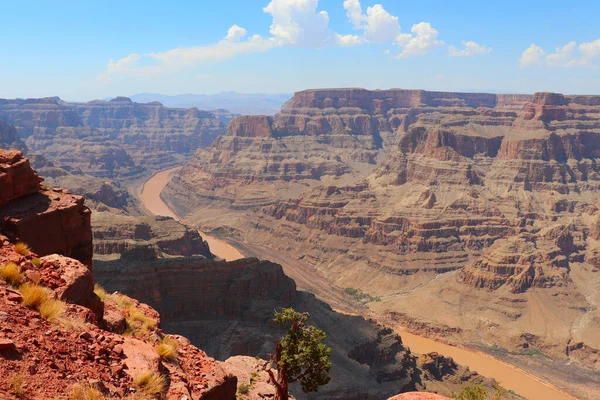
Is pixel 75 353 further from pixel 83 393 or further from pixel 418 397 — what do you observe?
pixel 418 397

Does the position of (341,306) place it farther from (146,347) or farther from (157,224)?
(146,347)

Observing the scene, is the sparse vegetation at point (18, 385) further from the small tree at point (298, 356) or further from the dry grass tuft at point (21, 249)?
the small tree at point (298, 356)

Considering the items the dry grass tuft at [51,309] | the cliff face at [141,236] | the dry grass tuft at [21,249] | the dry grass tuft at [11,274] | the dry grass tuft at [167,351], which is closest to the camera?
the dry grass tuft at [51,309]

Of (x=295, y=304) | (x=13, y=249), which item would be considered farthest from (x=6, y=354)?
(x=295, y=304)

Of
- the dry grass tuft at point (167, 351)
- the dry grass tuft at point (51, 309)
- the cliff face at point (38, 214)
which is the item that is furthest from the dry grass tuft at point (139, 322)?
the dry grass tuft at point (51, 309)

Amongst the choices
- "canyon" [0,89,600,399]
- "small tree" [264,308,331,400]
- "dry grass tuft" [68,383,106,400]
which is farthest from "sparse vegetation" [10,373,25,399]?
"small tree" [264,308,331,400]
